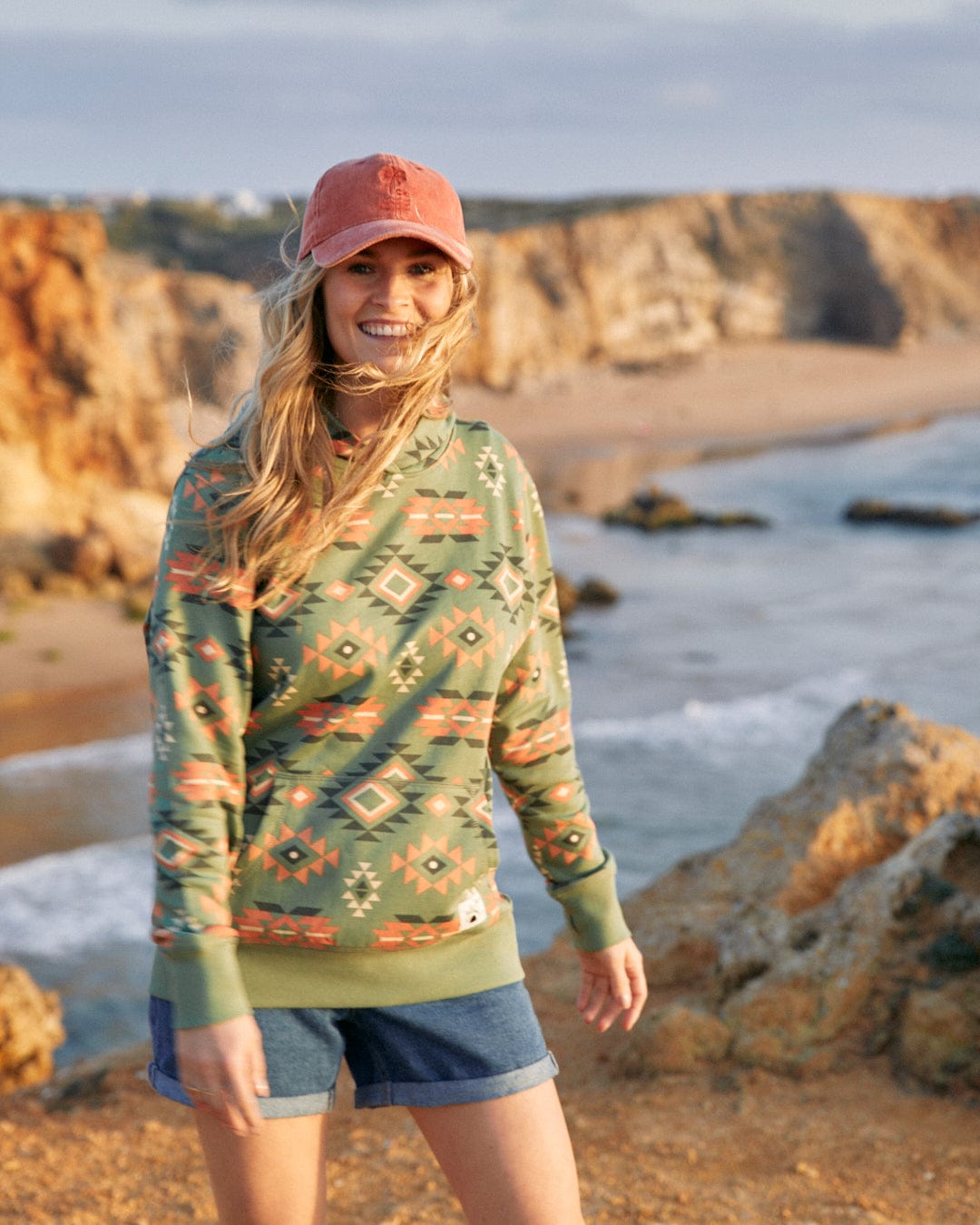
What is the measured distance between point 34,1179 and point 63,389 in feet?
69.1

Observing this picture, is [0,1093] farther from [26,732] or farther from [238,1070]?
[26,732]

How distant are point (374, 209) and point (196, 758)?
887mm

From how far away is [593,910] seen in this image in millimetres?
2373

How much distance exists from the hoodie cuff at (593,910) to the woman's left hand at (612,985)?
A: 0.06 ft

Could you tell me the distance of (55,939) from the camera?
8.82 metres

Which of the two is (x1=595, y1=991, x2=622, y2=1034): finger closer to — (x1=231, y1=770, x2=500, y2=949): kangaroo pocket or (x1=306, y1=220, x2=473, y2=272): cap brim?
(x1=231, y1=770, x2=500, y2=949): kangaroo pocket

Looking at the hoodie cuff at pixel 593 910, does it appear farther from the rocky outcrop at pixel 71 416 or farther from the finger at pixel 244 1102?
the rocky outcrop at pixel 71 416

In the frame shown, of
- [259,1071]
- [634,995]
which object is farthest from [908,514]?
[259,1071]

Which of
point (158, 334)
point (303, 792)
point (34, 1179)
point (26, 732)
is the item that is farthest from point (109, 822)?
point (158, 334)

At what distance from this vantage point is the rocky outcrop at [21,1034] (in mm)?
5512

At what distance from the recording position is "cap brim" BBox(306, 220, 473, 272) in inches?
83.0

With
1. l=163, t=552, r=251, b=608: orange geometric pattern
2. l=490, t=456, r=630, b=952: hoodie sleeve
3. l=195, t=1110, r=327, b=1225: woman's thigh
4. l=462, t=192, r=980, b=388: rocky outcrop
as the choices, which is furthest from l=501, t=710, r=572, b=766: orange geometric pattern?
l=462, t=192, r=980, b=388: rocky outcrop

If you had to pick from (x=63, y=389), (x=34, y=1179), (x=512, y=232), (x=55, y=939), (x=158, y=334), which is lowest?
(x=55, y=939)

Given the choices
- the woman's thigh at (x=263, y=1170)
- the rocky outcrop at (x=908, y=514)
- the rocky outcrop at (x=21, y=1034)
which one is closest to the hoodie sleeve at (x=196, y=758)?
the woman's thigh at (x=263, y=1170)
